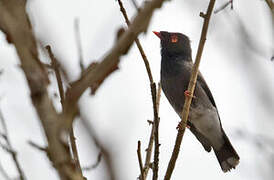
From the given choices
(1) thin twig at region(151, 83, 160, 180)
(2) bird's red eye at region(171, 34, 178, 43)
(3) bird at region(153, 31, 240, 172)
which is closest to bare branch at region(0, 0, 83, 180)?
(1) thin twig at region(151, 83, 160, 180)

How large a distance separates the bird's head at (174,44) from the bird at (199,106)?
0.03 meters

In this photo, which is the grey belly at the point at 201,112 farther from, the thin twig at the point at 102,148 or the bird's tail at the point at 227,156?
the thin twig at the point at 102,148

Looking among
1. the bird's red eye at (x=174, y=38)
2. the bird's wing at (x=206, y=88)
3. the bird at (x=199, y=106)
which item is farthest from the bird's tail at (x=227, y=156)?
the bird's red eye at (x=174, y=38)

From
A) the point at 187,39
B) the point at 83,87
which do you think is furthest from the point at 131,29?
the point at 187,39

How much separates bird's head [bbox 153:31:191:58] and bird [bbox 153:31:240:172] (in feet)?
0.11

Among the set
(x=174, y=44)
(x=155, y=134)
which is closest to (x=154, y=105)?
(x=155, y=134)

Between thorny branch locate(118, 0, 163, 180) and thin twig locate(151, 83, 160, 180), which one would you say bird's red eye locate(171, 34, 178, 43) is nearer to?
thorny branch locate(118, 0, 163, 180)

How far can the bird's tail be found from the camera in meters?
6.31

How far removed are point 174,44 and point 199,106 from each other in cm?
123

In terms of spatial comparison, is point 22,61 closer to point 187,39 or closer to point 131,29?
point 131,29

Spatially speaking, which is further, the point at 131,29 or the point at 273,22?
the point at 273,22

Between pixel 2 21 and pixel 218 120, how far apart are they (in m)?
5.64

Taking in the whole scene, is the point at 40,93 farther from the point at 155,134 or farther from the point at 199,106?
the point at 199,106

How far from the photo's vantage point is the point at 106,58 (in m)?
1.22
